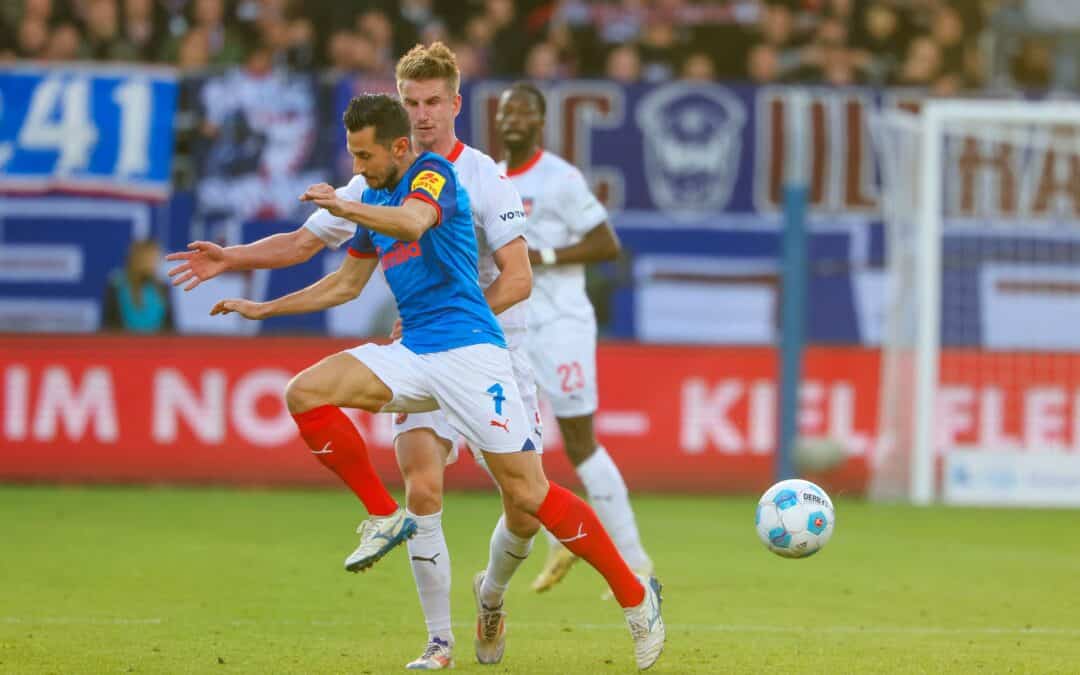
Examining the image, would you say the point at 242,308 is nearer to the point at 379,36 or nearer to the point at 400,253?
the point at 400,253

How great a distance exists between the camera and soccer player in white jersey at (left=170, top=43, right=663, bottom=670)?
268 inches

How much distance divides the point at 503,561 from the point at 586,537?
0.60m

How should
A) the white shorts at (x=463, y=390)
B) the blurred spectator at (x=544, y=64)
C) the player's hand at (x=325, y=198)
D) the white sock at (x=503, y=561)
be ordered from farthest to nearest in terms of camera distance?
the blurred spectator at (x=544, y=64) → the white sock at (x=503, y=561) → the white shorts at (x=463, y=390) → the player's hand at (x=325, y=198)

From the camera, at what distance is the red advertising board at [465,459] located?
46.9 ft

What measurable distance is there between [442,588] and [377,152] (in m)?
1.68

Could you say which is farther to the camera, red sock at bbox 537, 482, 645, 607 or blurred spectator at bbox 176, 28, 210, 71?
blurred spectator at bbox 176, 28, 210, 71

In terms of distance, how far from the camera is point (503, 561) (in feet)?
23.2

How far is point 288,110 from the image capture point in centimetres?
1628

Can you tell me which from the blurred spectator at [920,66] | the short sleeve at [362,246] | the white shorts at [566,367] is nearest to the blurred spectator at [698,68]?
the blurred spectator at [920,66]

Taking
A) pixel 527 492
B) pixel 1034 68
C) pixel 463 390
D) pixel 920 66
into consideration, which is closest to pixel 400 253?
pixel 463 390

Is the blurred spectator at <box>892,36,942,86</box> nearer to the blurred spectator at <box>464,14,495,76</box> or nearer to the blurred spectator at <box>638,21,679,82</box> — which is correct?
the blurred spectator at <box>638,21,679,82</box>

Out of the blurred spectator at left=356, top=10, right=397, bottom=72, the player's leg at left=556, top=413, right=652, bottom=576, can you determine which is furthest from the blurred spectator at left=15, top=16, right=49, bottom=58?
the player's leg at left=556, top=413, right=652, bottom=576

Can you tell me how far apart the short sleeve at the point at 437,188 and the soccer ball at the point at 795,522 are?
1.99 m

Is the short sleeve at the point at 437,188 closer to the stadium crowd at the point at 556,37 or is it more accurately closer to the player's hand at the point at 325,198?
the player's hand at the point at 325,198
